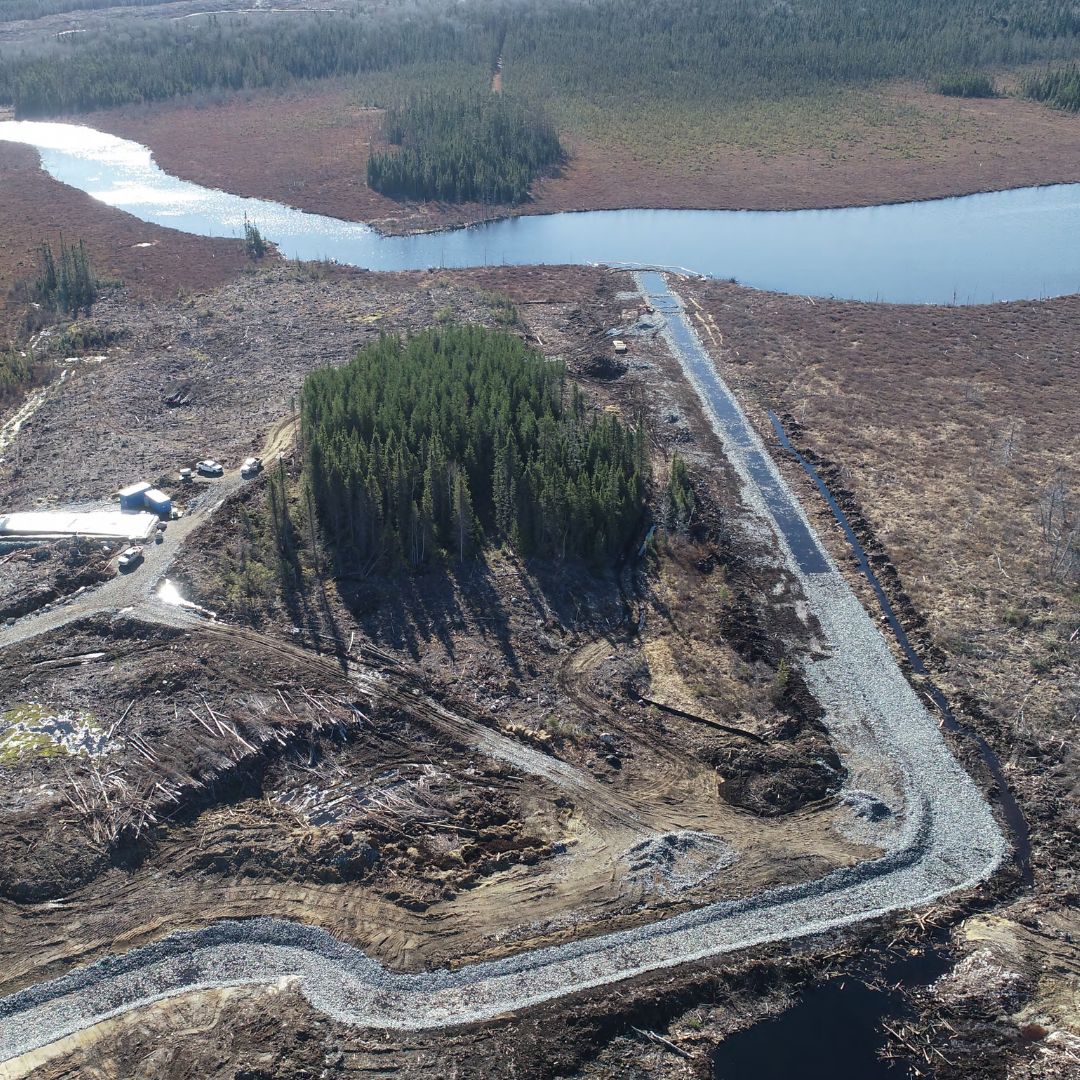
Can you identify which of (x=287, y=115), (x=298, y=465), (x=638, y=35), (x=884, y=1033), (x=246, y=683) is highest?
(x=638, y=35)

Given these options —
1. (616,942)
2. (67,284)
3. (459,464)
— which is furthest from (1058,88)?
(616,942)

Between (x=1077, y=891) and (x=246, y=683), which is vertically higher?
(x=246, y=683)

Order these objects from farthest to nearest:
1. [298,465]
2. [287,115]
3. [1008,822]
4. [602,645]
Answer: [287,115] < [298,465] < [602,645] < [1008,822]

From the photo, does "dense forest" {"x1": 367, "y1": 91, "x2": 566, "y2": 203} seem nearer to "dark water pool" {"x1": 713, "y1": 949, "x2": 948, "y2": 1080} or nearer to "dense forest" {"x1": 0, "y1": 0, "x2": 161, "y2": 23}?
"dark water pool" {"x1": 713, "y1": 949, "x2": 948, "y2": 1080}

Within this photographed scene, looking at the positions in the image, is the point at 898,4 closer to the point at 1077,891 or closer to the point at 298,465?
the point at 298,465

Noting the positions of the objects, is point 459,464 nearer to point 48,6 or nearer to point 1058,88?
point 1058,88

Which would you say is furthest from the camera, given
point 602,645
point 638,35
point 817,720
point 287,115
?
point 638,35

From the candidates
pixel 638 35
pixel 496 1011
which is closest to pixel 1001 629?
pixel 496 1011

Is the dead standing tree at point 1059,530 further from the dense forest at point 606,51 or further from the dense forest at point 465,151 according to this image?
the dense forest at point 606,51
